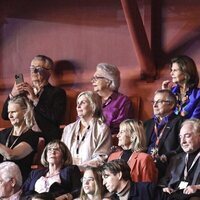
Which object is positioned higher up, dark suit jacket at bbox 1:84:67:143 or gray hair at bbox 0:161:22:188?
dark suit jacket at bbox 1:84:67:143

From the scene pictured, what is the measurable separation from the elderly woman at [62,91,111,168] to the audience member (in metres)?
0.50

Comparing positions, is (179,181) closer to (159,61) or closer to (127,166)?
(127,166)

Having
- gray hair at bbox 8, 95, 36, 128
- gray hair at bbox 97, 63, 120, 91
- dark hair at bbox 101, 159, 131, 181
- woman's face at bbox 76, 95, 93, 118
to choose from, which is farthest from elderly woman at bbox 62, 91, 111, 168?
dark hair at bbox 101, 159, 131, 181

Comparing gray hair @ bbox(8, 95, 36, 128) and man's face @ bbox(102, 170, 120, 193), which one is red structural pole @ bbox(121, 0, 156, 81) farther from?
man's face @ bbox(102, 170, 120, 193)

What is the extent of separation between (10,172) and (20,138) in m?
0.53

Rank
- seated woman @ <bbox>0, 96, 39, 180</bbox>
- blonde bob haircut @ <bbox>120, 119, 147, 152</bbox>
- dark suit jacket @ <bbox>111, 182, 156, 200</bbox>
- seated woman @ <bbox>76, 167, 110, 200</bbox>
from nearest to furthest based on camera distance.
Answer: dark suit jacket @ <bbox>111, 182, 156, 200</bbox>
seated woman @ <bbox>76, 167, 110, 200</bbox>
blonde bob haircut @ <bbox>120, 119, 147, 152</bbox>
seated woman @ <bbox>0, 96, 39, 180</bbox>

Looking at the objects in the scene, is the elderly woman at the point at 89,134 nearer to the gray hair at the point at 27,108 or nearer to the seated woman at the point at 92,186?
the gray hair at the point at 27,108

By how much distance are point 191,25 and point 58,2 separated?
1.20 m

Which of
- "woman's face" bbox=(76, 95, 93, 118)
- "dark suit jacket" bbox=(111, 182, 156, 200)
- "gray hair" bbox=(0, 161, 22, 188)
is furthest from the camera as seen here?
"woman's face" bbox=(76, 95, 93, 118)

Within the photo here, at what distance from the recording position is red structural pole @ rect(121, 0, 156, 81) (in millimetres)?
6086

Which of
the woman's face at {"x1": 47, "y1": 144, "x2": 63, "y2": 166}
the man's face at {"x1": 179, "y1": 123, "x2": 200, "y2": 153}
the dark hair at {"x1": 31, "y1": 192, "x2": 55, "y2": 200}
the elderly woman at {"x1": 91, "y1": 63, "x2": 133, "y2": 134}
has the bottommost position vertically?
the dark hair at {"x1": 31, "y1": 192, "x2": 55, "y2": 200}

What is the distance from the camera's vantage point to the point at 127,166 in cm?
452

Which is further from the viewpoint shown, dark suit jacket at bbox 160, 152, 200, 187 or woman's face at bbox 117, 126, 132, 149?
woman's face at bbox 117, 126, 132, 149

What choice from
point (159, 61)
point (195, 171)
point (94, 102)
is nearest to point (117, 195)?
point (195, 171)
